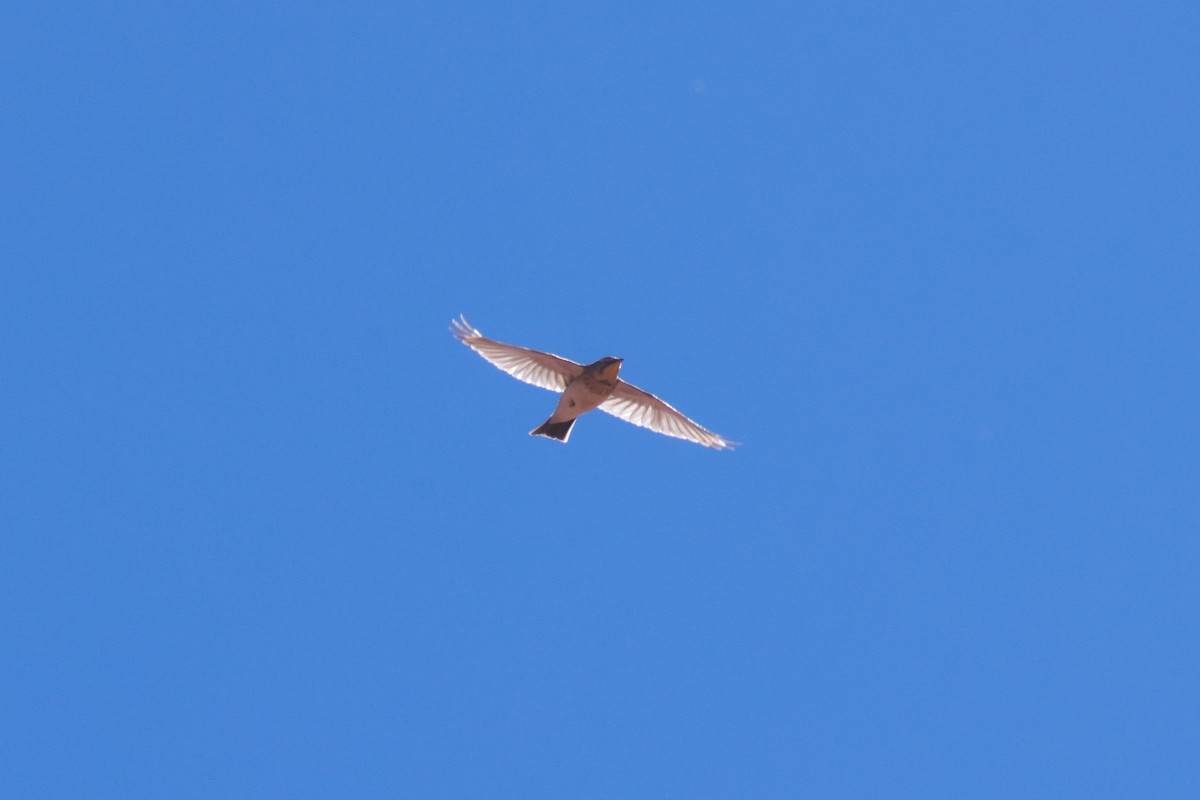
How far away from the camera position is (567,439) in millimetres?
18625

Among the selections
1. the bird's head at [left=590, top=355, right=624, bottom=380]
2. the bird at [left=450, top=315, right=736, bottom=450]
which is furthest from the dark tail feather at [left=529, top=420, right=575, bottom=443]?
the bird's head at [left=590, top=355, right=624, bottom=380]

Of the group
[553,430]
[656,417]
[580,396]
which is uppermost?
[656,417]

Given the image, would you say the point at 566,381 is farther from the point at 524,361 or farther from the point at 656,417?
the point at 656,417

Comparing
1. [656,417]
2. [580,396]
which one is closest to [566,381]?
[580,396]

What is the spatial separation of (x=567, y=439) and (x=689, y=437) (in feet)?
8.36

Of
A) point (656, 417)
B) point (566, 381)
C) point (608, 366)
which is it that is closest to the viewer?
point (608, 366)

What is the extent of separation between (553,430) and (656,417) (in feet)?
6.86

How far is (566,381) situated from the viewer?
62.6 ft

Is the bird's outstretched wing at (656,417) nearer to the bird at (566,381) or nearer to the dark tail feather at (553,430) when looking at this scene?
the bird at (566,381)

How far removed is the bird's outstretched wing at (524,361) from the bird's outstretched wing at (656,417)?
927mm

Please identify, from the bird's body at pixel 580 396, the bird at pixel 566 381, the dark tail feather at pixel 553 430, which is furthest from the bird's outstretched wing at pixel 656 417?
the dark tail feather at pixel 553 430

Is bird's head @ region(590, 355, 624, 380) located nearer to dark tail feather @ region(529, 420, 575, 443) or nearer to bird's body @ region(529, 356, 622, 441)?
bird's body @ region(529, 356, 622, 441)

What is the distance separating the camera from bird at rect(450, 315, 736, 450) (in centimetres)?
1823

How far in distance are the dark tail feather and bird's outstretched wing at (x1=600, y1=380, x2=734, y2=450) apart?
1078 mm
